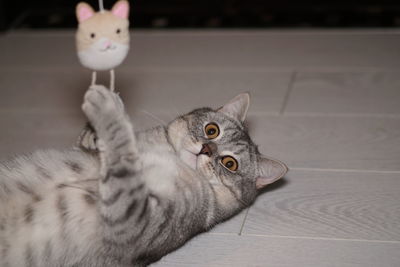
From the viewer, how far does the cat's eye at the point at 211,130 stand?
174cm

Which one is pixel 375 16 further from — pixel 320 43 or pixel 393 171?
pixel 393 171

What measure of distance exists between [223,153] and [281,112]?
2.39 feet

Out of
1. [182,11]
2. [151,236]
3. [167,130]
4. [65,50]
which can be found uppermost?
[182,11]

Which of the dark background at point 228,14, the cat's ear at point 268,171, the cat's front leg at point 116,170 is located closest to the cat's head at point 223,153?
the cat's ear at point 268,171

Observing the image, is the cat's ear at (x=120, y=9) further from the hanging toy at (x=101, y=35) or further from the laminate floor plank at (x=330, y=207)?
the laminate floor plank at (x=330, y=207)

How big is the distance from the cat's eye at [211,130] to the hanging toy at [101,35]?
0.45 metres

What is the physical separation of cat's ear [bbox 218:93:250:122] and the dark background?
139 cm

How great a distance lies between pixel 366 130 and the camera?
7.38 feet

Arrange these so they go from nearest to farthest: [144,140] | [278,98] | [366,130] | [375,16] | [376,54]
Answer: [144,140], [366,130], [278,98], [376,54], [375,16]

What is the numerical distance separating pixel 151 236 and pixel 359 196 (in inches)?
28.9

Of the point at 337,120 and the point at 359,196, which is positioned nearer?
the point at 359,196

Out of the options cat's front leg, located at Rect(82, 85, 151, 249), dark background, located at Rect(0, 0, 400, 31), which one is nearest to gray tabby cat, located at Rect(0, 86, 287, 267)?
cat's front leg, located at Rect(82, 85, 151, 249)

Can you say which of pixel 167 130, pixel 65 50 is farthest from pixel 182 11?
pixel 167 130

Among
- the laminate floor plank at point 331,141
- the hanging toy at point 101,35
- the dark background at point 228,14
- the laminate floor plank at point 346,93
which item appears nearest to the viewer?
the hanging toy at point 101,35
